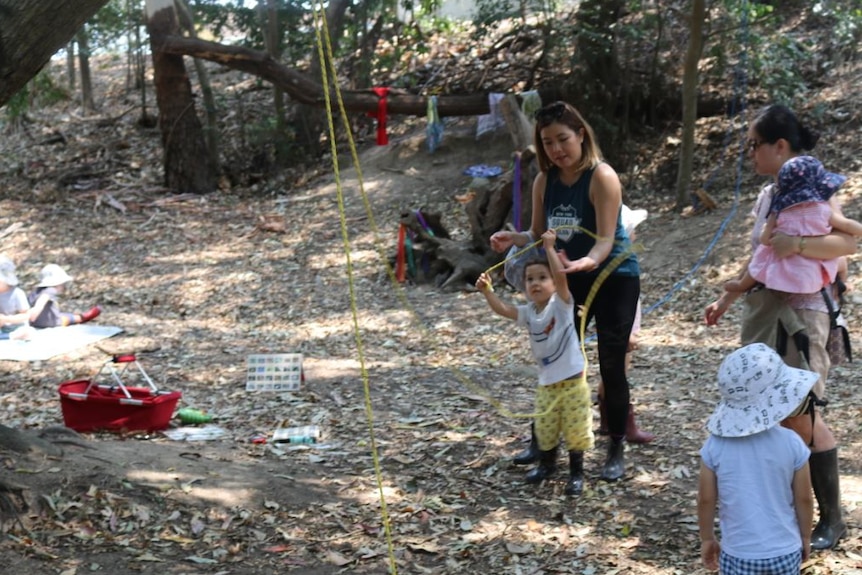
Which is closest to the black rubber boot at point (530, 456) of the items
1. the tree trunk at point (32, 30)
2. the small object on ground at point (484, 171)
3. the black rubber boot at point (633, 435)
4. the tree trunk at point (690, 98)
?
the black rubber boot at point (633, 435)

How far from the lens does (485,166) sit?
38.7ft

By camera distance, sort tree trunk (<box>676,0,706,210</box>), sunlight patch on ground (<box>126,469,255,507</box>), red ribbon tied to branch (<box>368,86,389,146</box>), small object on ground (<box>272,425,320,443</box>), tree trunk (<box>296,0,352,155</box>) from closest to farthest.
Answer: sunlight patch on ground (<box>126,469,255,507</box>), small object on ground (<box>272,425,320,443</box>), tree trunk (<box>676,0,706,210</box>), red ribbon tied to branch (<box>368,86,389,146</box>), tree trunk (<box>296,0,352,155</box>)

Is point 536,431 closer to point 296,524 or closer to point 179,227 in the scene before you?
point 296,524

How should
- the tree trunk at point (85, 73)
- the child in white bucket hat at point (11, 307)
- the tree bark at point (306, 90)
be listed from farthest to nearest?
the tree trunk at point (85, 73) → the tree bark at point (306, 90) → the child in white bucket hat at point (11, 307)

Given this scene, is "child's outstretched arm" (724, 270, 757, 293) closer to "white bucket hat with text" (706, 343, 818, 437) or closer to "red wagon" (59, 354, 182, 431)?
"white bucket hat with text" (706, 343, 818, 437)

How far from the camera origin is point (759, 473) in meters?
2.65

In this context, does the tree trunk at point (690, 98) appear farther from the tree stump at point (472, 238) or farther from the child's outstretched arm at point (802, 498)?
the child's outstretched arm at point (802, 498)

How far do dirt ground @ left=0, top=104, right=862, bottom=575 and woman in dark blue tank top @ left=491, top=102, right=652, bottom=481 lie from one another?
577 mm

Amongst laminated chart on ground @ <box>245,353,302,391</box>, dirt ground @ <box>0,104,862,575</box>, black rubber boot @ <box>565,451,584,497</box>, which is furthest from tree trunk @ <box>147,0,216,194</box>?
black rubber boot @ <box>565,451,584,497</box>

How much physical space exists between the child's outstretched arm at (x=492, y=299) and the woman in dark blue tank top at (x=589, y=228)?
0.55ft

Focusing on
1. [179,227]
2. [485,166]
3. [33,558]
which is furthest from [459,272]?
[33,558]

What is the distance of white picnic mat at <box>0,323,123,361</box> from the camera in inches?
278

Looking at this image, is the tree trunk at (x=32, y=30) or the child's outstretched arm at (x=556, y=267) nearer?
the tree trunk at (x=32, y=30)

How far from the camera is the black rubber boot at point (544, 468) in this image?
168 inches
